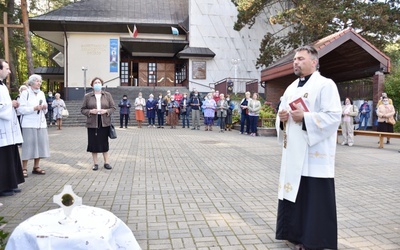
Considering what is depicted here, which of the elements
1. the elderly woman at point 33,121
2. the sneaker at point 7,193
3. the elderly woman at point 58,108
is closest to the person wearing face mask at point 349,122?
the elderly woman at point 33,121

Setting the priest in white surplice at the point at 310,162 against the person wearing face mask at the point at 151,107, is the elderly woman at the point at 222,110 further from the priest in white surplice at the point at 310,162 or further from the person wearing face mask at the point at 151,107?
Result: the priest in white surplice at the point at 310,162

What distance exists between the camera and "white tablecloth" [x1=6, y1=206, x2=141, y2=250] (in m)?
1.75

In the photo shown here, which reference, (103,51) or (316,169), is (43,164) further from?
(103,51)

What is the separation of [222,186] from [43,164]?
15.2ft

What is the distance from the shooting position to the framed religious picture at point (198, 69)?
29469 millimetres

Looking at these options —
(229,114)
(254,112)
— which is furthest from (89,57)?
(254,112)

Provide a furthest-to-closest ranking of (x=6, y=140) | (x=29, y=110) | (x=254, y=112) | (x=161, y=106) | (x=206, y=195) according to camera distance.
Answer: (x=161, y=106) → (x=254, y=112) → (x=29, y=110) → (x=206, y=195) → (x=6, y=140)

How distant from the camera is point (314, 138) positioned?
11.2 feet

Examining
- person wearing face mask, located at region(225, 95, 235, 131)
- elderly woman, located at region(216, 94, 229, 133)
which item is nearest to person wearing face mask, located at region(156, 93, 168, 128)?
elderly woman, located at region(216, 94, 229, 133)

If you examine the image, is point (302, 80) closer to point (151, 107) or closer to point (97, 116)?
point (97, 116)

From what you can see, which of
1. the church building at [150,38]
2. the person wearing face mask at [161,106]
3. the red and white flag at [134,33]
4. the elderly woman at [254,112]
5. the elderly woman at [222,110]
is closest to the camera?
the elderly woman at [254,112]

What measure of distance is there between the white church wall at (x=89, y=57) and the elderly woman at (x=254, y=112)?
665 inches

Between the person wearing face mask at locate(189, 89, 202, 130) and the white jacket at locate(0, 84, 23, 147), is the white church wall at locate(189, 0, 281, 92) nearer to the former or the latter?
the person wearing face mask at locate(189, 89, 202, 130)

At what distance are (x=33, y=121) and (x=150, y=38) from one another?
956 inches
